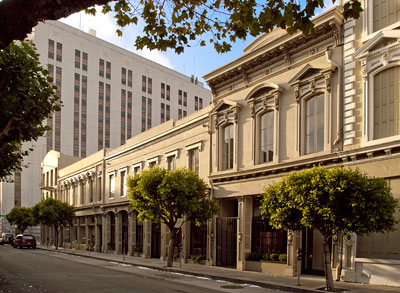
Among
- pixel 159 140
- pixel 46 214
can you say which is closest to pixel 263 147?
pixel 159 140

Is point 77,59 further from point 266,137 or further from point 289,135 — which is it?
point 289,135

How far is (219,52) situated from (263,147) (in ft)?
47.0

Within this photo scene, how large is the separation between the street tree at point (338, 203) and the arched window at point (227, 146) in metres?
9.58

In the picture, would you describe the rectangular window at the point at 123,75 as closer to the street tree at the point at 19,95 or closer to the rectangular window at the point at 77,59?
the rectangular window at the point at 77,59

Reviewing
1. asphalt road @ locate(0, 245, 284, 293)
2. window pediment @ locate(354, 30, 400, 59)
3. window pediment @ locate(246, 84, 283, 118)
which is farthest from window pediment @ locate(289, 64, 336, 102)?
asphalt road @ locate(0, 245, 284, 293)

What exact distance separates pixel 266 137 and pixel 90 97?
6085cm

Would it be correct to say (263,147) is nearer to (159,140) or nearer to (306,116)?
(306,116)

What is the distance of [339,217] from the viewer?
1416cm

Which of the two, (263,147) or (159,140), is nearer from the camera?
(263,147)

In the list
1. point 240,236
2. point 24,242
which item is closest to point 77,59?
point 24,242

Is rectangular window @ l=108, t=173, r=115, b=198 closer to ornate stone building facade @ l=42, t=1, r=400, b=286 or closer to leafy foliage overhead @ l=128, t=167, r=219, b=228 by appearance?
ornate stone building facade @ l=42, t=1, r=400, b=286

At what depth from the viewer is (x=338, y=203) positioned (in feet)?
46.7

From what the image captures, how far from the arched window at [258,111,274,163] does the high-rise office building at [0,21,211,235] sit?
55151 millimetres

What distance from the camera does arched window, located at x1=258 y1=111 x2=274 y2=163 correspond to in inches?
868
